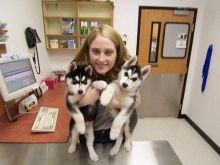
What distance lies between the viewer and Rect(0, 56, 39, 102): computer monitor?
1.23m

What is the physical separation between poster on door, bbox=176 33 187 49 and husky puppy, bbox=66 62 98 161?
8.39 ft

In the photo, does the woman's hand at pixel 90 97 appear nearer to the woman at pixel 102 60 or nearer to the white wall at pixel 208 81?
the woman at pixel 102 60

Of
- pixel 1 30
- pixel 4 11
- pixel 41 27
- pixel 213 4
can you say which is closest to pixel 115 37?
pixel 1 30

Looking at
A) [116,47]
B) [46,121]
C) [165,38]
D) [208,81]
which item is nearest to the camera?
[116,47]

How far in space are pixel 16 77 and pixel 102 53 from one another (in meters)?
0.84

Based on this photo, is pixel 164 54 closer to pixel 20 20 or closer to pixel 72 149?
pixel 20 20

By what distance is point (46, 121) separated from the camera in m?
1.34

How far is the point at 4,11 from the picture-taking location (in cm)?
163

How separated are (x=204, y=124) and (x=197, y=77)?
82cm

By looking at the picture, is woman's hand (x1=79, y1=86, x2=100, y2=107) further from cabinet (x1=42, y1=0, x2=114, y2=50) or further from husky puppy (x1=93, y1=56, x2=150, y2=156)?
cabinet (x1=42, y1=0, x2=114, y2=50)

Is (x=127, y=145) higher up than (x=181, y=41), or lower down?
lower down

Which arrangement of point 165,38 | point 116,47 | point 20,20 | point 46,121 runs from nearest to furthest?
1. point 116,47
2. point 46,121
3. point 20,20
4. point 165,38

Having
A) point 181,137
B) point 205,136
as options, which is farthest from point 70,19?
point 205,136

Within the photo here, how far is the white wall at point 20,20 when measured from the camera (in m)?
1.68
